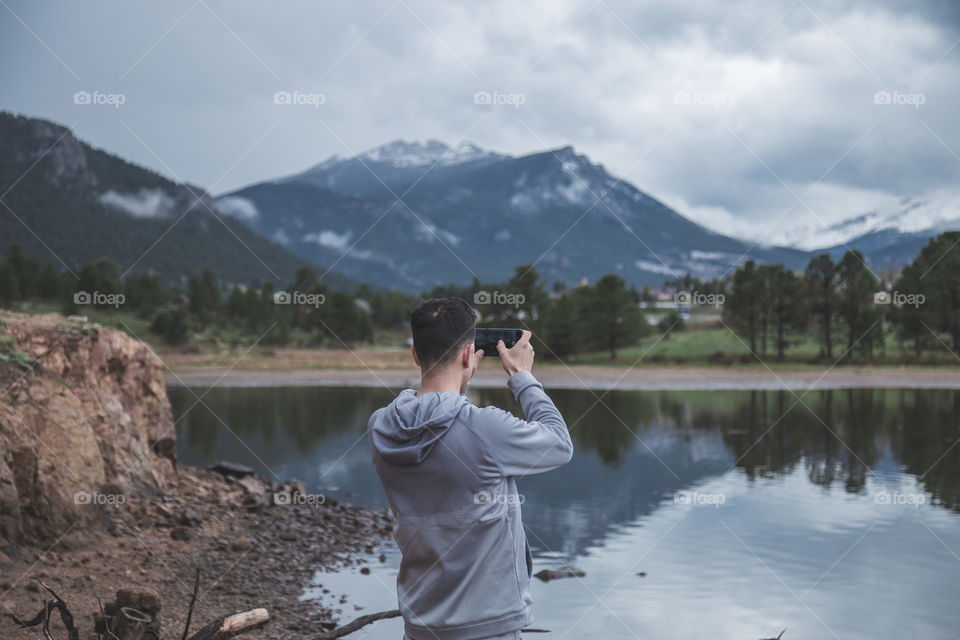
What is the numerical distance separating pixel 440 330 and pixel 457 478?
0.54 m

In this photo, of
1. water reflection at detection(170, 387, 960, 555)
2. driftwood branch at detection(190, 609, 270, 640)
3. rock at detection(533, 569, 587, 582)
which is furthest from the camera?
water reflection at detection(170, 387, 960, 555)

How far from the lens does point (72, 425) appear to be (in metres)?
10.0

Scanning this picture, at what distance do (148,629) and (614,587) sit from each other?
234 inches

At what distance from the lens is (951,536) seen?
44.4 ft

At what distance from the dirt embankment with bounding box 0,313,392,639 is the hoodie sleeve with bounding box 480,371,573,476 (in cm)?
543

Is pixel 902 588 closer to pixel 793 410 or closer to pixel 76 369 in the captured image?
pixel 76 369

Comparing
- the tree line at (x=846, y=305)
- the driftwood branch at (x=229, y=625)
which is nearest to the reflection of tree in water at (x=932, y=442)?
the driftwood branch at (x=229, y=625)

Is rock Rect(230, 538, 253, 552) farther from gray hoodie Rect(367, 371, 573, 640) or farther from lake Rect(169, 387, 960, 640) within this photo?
gray hoodie Rect(367, 371, 573, 640)

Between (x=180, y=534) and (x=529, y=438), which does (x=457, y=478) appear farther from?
(x=180, y=534)

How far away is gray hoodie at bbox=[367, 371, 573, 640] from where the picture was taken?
2959 millimetres

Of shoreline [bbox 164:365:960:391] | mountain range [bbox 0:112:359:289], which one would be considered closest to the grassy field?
shoreline [bbox 164:365:960:391]

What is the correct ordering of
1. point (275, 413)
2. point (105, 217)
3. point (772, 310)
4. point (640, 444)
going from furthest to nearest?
1. point (105, 217)
2. point (772, 310)
3. point (275, 413)
4. point (640, 444)

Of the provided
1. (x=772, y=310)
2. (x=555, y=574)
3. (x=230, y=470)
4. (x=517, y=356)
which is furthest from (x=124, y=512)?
(x=772, y=310)

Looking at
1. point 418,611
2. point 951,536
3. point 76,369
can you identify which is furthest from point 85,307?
point 418,611
